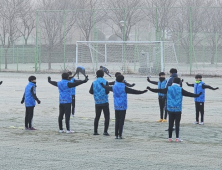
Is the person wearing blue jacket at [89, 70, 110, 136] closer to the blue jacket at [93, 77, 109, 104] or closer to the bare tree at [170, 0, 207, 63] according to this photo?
the blue jacket at [93, 77, 109, 104]

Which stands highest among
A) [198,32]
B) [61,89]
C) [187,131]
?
[198,32]

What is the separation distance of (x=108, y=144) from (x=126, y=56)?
1225 inches

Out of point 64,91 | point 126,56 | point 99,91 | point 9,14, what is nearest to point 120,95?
point 99,91

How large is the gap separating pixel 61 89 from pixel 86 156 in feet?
13.5

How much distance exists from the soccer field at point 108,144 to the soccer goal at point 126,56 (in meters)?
21.0

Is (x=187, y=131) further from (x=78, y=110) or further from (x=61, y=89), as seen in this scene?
(x=78, y=110)

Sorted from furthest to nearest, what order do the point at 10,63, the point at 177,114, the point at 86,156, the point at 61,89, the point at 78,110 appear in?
1. the point at 10,63
2. the point at 78,110
3. the point at 61,89
4. the point at 177,114
5. the point at 86,156

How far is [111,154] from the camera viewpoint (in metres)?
11.6

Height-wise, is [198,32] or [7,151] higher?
[198,32]

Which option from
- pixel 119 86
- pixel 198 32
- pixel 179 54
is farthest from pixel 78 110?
pixel 198 32

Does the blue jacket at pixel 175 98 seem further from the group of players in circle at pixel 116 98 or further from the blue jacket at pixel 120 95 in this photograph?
the blue jacket at pixel 120 95

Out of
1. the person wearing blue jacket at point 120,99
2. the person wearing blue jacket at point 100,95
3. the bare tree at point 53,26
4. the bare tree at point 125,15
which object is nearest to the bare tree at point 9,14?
the bare tree at point 53,26

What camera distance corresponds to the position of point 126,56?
43.9m

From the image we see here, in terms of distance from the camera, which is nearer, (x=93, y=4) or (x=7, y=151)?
(x=7, y=151)
